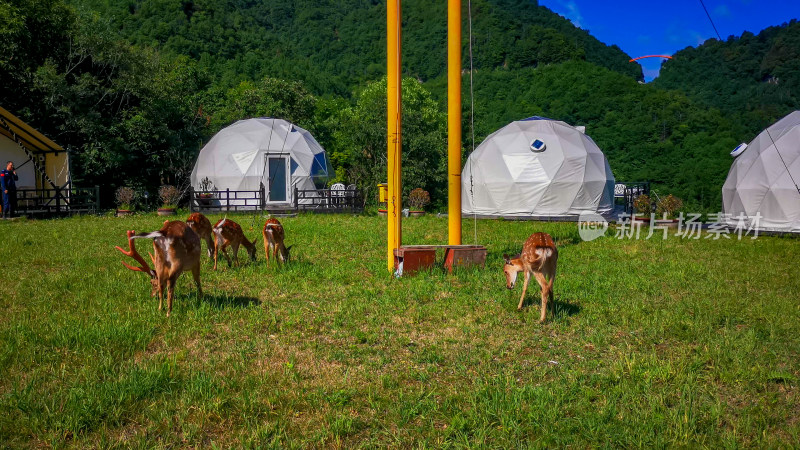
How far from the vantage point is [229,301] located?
7059 mm

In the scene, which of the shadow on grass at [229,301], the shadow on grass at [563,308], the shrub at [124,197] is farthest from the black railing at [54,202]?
the shadow on grass at [563,308]

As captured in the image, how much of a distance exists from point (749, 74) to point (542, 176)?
22780 mm

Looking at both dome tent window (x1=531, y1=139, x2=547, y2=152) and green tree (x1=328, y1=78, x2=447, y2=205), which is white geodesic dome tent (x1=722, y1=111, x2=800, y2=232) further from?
green tree (x1=328, y1=78, x2=447, y2=205)

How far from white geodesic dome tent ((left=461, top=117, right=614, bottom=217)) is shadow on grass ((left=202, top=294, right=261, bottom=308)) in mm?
16808

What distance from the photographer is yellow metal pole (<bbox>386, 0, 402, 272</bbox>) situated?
30.2 feet

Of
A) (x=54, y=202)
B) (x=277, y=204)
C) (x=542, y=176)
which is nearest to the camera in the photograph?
(x=54, y=202)

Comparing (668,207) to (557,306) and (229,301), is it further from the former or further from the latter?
(229,301)

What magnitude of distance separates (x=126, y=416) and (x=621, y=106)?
49.3 meters

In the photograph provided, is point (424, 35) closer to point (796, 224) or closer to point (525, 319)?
point (796, 224)

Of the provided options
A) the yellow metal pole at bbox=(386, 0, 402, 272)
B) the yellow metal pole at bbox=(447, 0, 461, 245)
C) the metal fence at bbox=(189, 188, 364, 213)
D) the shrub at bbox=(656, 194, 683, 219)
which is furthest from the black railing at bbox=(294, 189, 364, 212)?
the yellow metal pole at bbox=(386, 0, 402, 272)

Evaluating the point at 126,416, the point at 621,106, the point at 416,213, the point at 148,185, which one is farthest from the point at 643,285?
the point at 621,106

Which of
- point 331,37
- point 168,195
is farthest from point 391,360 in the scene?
point 331,37

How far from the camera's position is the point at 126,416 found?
3865 mm

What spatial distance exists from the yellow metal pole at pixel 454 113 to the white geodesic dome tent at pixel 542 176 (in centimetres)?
1321
